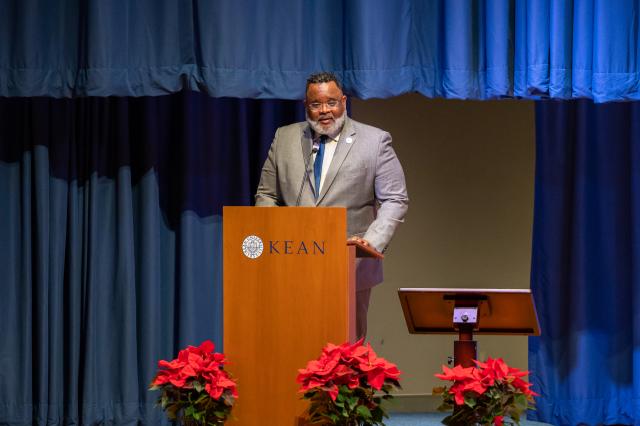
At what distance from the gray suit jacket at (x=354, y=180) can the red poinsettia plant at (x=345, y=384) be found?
0.88m

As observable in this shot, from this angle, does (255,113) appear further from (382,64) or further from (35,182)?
(35,182)

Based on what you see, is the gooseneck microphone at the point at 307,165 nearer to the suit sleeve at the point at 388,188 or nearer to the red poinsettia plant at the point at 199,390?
the suit sleeve at the point at 388,188

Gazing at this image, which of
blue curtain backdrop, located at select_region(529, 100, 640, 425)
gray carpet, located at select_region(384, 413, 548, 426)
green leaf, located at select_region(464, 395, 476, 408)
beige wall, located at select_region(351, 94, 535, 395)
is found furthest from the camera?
beige wall, located at select_region(351, 94, 535, 395)

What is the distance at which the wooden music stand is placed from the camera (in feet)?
13.8

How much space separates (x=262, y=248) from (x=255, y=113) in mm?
2011

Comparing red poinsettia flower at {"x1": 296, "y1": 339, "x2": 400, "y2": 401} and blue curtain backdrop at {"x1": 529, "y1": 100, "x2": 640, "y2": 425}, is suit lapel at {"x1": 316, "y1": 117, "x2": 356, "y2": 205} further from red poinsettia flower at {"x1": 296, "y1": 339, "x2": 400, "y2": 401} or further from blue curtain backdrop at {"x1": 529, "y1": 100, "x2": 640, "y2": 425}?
blue curtain backdrop at {"x1": 529, "y1": 100, "x2": 640, "y2": 425}

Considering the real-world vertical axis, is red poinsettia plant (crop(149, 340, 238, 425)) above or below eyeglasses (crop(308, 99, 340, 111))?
below

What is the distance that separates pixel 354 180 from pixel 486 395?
1228mm

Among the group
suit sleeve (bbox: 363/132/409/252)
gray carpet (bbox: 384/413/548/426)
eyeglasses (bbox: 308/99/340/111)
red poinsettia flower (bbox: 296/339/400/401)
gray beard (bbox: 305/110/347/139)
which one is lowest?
gray carpet (bbox: 384/413/548/426)

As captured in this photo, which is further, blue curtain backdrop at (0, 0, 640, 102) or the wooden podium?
blue curtain backdrop at (0, 0, 640, 102)

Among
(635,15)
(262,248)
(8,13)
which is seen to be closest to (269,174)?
→ (262,248)

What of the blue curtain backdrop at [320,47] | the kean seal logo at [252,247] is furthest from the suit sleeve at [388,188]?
the kean seal logo at [252,247]

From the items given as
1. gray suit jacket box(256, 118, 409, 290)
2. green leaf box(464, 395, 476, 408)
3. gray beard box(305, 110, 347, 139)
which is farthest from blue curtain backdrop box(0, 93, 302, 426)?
green leaf box(464, 395, 476, 408)

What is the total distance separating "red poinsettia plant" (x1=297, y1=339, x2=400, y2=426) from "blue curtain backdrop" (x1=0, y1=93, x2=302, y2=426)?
2.08 metres
